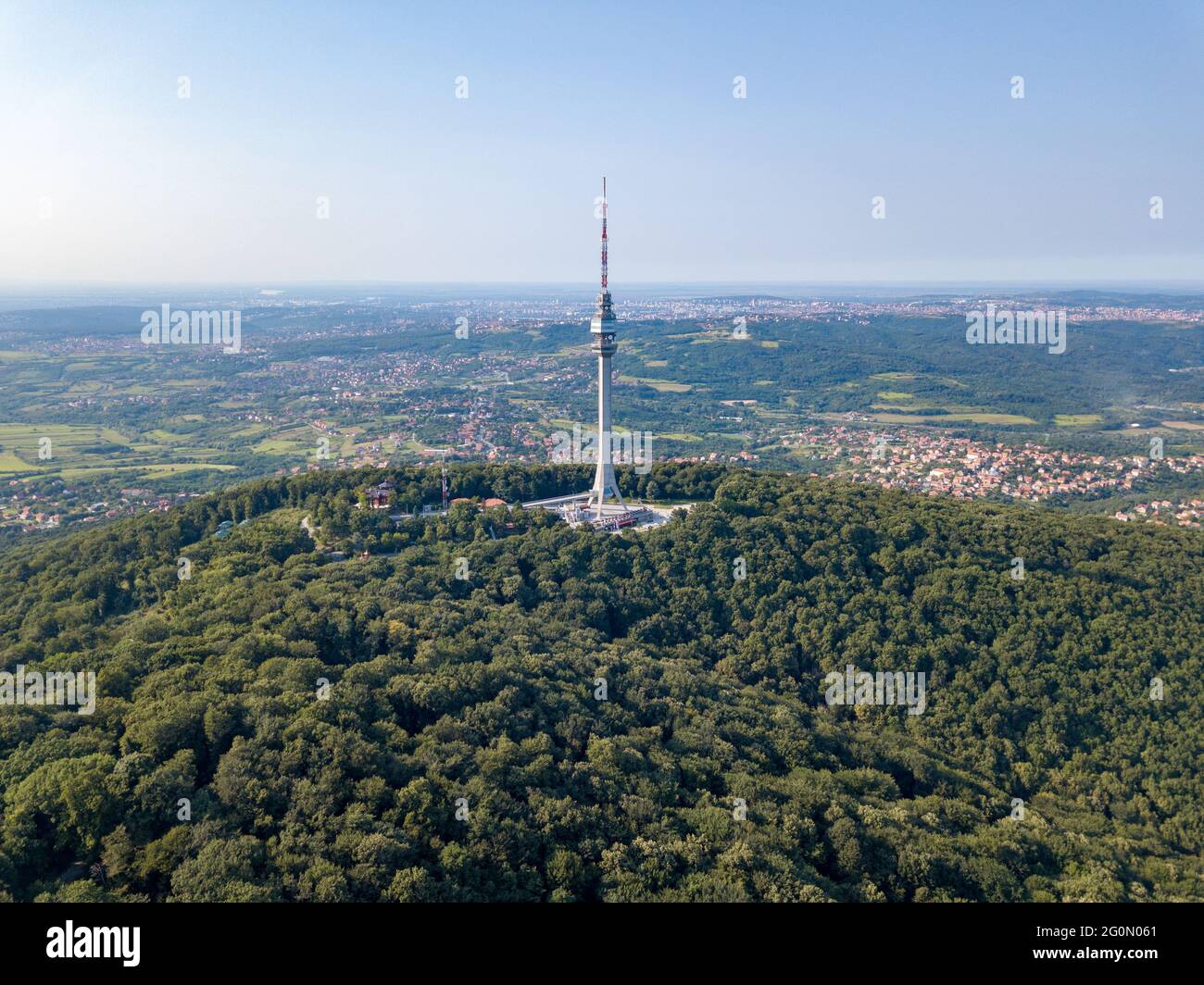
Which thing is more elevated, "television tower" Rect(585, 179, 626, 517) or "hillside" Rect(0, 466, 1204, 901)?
"television tower" Rect(585, 179, 626, 517)

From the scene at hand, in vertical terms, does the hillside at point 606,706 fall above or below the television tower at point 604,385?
below

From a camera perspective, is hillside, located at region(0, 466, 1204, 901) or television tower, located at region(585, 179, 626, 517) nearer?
hillside, located at region(0, 466, 1204, 901)

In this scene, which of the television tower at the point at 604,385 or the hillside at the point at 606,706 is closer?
the hillside at the point at 606,706

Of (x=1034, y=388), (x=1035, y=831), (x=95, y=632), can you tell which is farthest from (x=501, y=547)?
(x=1034, y=388)

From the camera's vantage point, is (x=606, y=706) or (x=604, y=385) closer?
(x=606, y=706)

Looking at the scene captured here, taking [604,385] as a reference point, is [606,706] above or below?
below
